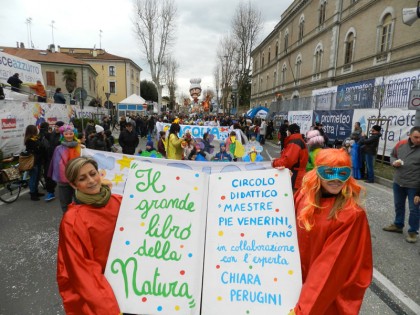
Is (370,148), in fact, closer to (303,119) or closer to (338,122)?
(338,122)

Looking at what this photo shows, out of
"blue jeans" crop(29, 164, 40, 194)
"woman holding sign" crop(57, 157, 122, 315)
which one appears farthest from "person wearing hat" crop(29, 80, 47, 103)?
"woman holding sign" crop(57, 157, 122, 315)

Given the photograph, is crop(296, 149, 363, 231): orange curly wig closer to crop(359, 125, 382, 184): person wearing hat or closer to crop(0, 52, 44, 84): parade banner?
crop(359, 125, 382, 184): person wearing hat

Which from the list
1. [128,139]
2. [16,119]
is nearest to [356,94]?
[128,139]

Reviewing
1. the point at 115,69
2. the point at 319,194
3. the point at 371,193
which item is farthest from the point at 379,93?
the point at 115,69

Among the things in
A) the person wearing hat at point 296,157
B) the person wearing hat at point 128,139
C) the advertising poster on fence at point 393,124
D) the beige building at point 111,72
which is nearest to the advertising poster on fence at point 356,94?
the advertising poster on fence at point 393,124

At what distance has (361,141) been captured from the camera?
29.6 feet

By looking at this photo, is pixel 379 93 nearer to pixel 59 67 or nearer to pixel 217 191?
pixel 217 191

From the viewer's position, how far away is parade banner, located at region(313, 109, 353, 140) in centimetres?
1354

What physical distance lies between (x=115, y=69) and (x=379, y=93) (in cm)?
5819

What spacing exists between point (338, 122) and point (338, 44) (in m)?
14.2

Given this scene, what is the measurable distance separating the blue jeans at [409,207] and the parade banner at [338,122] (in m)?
9.32

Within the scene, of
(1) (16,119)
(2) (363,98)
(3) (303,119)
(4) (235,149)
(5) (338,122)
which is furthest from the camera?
(3) (303,119)

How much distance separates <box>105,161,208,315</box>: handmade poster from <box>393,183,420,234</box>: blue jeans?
4.19m

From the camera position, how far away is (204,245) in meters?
1.75
